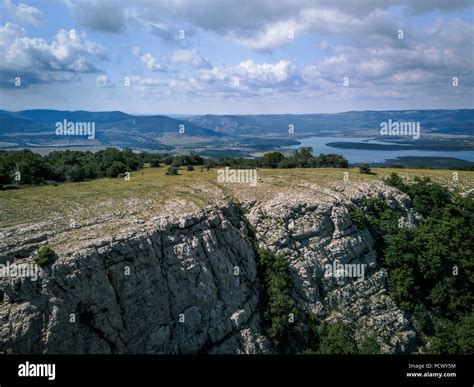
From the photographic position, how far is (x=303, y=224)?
50.2 metres

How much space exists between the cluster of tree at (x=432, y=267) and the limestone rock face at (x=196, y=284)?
209 centimetres

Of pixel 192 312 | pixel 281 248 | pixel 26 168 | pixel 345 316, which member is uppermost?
pixel 26 168

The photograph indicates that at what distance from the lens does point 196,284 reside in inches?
1551

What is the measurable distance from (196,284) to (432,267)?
3143cm

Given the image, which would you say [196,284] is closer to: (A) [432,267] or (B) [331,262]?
(B) [331,262]

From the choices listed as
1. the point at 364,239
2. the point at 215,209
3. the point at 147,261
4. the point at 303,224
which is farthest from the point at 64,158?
the point at 364,239

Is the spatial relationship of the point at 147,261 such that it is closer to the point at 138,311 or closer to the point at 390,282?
the point at 138,311

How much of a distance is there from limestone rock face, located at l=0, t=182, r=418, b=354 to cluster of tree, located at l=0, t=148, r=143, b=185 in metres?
19.7

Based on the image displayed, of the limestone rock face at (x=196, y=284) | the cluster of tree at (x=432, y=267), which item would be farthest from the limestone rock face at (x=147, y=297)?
the cluster of tree at (x=432, y=267)

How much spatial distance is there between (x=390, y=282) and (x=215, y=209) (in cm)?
2468

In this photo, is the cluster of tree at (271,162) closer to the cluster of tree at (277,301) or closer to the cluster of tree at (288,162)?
the cluster of tree at (288,162)

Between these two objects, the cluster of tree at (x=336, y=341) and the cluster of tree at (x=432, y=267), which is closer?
the cluster of tree at (x=336, y=341)

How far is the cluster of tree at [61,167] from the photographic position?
50106 millimetres

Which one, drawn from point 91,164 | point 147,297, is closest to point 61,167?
point 91,164
